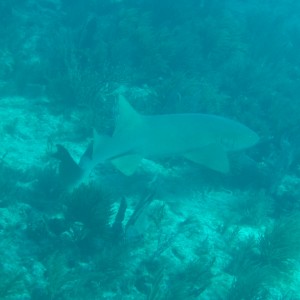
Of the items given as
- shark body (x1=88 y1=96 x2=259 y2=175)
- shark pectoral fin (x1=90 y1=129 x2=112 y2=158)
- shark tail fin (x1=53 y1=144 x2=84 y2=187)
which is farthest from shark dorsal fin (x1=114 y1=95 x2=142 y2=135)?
shark tail fin (x1=53 y1=144 x2=84 y2=187)

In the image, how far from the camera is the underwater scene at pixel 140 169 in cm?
529

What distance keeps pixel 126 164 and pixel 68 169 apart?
1044 mm

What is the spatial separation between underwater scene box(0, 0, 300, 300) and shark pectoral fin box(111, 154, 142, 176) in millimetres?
26

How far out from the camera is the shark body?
239 inches

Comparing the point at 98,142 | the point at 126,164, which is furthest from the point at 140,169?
the point at 98,142

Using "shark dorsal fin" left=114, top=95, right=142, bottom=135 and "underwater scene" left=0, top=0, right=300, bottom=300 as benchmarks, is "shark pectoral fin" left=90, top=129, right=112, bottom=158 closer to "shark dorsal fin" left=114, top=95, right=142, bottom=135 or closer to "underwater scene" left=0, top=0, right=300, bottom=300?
"underwater scene" left=0, top=0, right=300, bottom=300

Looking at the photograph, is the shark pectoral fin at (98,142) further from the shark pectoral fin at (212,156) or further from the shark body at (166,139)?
the shark pectoral fin at (212,156)

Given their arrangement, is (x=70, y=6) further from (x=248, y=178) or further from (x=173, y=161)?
(x=248, y=178)

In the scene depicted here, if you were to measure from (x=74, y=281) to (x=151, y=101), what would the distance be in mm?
6713

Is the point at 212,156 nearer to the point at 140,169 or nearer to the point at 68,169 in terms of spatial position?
the point at 140,169

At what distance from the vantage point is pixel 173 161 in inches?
336

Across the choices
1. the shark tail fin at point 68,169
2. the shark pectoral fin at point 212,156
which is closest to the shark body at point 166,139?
the shark pectoral fin at point 212,156

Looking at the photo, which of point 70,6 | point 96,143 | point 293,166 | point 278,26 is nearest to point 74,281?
point 96,143

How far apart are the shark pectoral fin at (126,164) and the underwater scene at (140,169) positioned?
26 millimetres
